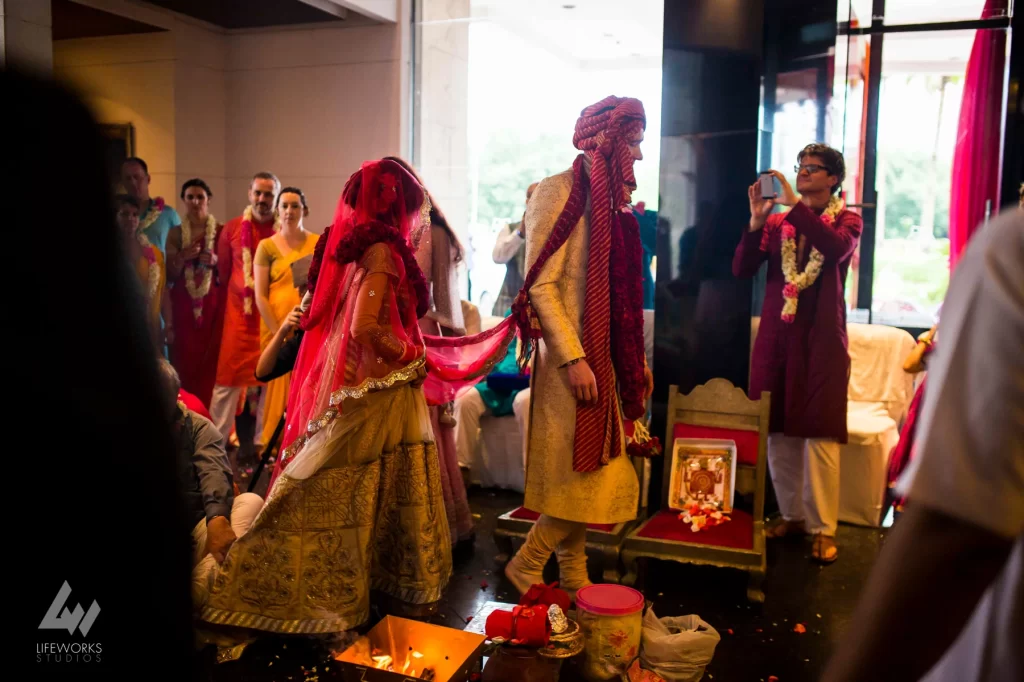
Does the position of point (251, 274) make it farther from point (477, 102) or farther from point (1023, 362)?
point (1023, 362)

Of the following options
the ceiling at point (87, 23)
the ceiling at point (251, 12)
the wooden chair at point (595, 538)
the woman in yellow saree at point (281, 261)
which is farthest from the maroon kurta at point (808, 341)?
the ceiling at point (87, 23)

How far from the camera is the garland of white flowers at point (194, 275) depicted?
221 inches

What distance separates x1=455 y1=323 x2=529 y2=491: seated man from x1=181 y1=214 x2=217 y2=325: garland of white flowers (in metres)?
1.88

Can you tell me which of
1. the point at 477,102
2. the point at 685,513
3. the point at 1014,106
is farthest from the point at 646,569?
the point at 477,102

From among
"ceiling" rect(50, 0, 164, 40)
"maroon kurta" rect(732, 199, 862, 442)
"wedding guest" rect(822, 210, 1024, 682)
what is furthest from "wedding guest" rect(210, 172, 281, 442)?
"wedding guest" rect(822, 210, 1024, 682)

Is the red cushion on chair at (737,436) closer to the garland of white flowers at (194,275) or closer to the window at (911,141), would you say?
the window at (911,141)

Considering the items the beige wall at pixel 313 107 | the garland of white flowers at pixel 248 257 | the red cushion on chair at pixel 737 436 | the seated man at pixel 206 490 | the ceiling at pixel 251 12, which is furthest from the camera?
the beige wall at pixel 313 107

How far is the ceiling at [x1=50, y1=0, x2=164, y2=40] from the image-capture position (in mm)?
6176

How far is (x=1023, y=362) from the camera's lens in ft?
2.16

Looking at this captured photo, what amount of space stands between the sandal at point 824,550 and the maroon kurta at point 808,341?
0.46m

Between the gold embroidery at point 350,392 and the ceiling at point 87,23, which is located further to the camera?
the ceiling at point 87,23

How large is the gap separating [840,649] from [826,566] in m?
3.38

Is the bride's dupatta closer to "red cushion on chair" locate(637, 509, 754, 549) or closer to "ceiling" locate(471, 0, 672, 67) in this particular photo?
"red cushion on chair" locate(637, 509, 754, 549)

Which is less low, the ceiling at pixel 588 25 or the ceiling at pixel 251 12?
the ceiling at pixel 251 12
